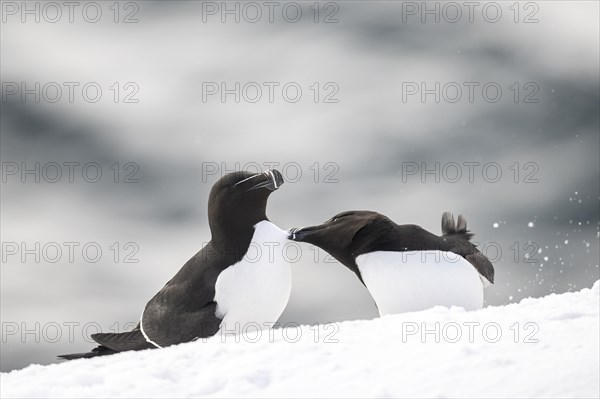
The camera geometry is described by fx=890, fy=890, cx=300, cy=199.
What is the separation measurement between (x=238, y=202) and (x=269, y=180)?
344 millimetres

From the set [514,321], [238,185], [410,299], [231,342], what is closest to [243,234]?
[238,185]

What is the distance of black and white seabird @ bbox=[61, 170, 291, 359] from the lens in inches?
284

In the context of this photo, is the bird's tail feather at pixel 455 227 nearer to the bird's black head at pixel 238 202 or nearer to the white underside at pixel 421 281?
the white underside at pixel 421 281

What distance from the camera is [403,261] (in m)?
7.19

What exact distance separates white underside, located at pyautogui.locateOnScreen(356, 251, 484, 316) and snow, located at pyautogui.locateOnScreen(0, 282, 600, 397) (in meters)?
1.37

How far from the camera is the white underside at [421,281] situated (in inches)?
278

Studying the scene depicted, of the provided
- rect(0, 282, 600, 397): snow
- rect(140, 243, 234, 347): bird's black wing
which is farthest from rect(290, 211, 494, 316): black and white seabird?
rect(0, 282, 600, 397): snow

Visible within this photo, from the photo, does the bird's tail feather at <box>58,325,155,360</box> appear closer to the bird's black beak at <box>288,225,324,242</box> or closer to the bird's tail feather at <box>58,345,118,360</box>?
the bird's tail feather at <box>58,345,118,360</box>

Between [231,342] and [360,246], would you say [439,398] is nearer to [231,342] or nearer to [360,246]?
[231,342]

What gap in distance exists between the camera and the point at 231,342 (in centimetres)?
546

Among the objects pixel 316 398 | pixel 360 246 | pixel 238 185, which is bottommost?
pixel 316 398

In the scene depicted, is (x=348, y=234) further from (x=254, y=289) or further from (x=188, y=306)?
(x=188, y=306)

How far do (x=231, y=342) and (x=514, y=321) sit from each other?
1699 millimetres

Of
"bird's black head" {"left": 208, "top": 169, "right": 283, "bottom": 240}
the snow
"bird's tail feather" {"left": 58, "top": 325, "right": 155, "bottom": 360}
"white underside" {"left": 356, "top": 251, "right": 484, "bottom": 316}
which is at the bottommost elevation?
"bird's tail feather" {"left": 58, "top": 325, "right": 155, "bottom": 360}
